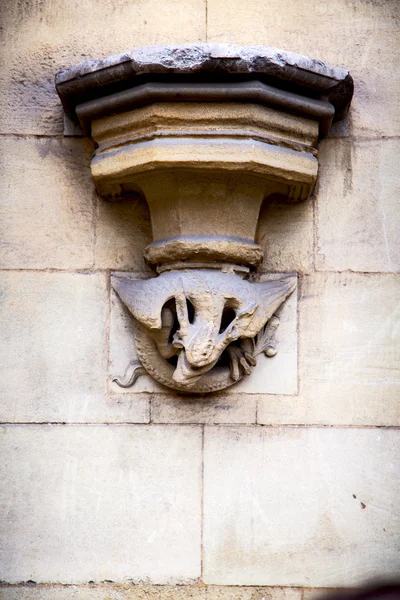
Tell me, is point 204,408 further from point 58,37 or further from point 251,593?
point 58,37

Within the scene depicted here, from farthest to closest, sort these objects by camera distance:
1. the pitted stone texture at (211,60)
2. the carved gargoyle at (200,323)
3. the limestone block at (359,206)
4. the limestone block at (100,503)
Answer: the limestone block at (359,206) < the limestone block at (100,503) < the carved gargoyle at (200,323) < the pitted stone texture at (211,60)

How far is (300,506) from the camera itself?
280cm

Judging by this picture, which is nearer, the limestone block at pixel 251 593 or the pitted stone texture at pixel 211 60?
the pitted stone texture at pixel 211 60

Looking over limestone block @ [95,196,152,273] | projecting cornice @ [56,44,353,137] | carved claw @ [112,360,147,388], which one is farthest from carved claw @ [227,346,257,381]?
projecting cornice @ [56,44,353,137]

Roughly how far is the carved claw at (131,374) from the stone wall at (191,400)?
0.13ft

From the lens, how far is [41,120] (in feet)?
9.86

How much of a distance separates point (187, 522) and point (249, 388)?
20.8 inches

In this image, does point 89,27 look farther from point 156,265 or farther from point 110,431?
point 110,431

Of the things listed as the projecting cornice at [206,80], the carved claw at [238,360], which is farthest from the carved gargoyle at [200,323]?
the projecting cornice at [206,80]

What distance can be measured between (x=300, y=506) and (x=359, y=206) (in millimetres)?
1129

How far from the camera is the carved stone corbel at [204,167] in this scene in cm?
263

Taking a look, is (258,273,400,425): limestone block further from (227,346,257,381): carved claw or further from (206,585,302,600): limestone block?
(206,585,302,600): limestone block

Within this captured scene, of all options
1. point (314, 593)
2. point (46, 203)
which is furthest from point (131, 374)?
point (314, 593)

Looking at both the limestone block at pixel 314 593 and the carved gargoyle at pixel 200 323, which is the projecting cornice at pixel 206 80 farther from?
the limestone block at pixel 314 593
